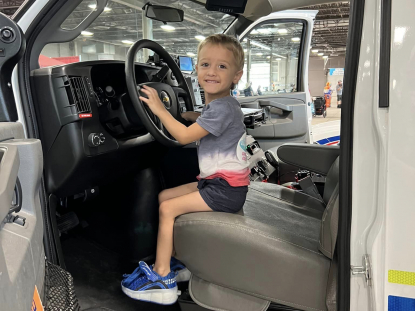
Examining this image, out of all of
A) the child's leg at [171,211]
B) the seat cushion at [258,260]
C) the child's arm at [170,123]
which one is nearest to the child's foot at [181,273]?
the child's leg at [171,211]

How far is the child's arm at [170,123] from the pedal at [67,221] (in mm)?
864

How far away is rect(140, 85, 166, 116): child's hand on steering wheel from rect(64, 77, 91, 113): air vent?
220 millimetres

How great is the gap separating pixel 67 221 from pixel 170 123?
91 cm

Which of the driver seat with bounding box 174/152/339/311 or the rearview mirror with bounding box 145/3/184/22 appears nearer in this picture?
the driver seat with bounding box 174/152/339/311

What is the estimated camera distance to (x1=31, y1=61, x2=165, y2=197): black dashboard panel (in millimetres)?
1373

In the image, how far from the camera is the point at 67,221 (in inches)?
76.1

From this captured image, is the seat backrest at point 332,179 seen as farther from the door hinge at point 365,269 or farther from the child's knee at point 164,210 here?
the child's knee at point 164,210

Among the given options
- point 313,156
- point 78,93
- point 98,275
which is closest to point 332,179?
point 313,156

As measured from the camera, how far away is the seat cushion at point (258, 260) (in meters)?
1.17

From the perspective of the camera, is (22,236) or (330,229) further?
(330,229)

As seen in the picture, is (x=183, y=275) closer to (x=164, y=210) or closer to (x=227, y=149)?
(x=164, y=210)

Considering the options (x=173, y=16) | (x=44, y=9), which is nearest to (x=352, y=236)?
(x=44, y=9)

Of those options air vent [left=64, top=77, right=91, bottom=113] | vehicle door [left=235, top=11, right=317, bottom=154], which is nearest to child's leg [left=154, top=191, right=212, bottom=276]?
air vent [left=64, top=77, right=91, bottom=113]

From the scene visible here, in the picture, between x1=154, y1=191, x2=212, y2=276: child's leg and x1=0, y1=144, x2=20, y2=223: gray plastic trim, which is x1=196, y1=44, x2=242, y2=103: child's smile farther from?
x1=0, y1=144, x2=20, y2=223: gray plastic trim
